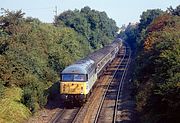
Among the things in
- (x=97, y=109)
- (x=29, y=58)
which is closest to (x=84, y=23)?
(x=29, y=58)

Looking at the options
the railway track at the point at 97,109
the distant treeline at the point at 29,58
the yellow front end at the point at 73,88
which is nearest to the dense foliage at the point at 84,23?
the distant treeline at the point at 29,58

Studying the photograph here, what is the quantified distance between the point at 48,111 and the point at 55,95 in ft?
15.8

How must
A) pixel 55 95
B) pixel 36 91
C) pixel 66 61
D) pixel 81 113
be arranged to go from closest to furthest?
pixel 81 113 → pixel 36 91 → pixel 55 95 → pixel 66 61

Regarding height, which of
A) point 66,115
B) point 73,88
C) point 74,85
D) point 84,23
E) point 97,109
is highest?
point 84,23

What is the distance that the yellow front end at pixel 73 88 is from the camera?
91.9 ft

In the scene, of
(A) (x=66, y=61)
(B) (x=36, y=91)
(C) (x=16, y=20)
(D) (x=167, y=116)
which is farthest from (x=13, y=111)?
(C) (x=16, y=20)

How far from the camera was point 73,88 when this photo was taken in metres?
28.0

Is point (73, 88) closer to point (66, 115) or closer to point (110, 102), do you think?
point (66, 115)

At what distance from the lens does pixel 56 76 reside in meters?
36.8

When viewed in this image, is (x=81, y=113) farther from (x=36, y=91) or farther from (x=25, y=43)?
(x=25, y=43)

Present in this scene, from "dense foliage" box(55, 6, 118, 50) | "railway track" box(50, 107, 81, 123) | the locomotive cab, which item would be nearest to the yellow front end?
the locomotive cab

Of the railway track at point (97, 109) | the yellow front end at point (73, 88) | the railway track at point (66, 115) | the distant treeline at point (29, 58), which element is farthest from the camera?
the yellow front end at point (73, 88)

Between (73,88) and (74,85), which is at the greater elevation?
(74,85)

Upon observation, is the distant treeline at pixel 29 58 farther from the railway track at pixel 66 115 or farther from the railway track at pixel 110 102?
the railway track at pixel 110 102
